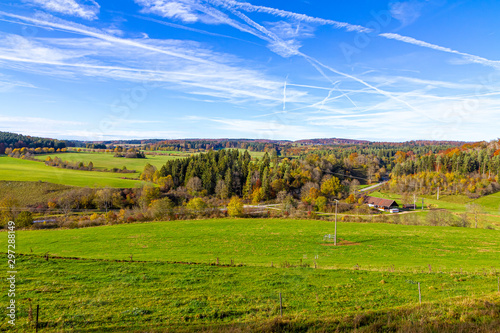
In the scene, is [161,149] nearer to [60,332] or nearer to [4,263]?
[4,263]

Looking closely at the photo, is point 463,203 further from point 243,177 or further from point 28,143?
point 28,143

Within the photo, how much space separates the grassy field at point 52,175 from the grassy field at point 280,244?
83.4 feet

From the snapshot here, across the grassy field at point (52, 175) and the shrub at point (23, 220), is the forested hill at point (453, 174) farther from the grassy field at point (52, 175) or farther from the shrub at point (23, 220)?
the shrub at point (23, 220)

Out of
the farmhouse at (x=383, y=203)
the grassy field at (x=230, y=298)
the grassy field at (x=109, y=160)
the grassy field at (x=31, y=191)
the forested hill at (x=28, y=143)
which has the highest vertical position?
the forested hill at (x=28, y=143)

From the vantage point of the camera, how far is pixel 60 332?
8.34 meters

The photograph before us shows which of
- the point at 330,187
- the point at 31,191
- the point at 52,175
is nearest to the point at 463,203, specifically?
the point at 330,187

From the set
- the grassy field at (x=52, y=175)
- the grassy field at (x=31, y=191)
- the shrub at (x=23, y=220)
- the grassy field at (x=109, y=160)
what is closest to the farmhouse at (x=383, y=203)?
the grassy field at (x=52, y=175)

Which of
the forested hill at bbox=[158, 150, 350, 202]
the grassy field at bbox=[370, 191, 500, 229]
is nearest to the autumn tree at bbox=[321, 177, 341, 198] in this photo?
the forested hill at bbox=[158, 150, 350, 202]

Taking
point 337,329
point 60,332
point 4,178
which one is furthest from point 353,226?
point 4,178

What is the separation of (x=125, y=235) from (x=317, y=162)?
8020 cm

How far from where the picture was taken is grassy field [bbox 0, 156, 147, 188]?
188 feet

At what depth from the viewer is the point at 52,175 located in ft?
196

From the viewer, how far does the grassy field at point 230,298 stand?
27.0 feet

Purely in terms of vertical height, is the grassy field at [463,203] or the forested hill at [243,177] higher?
the forested hill at [243,177]
